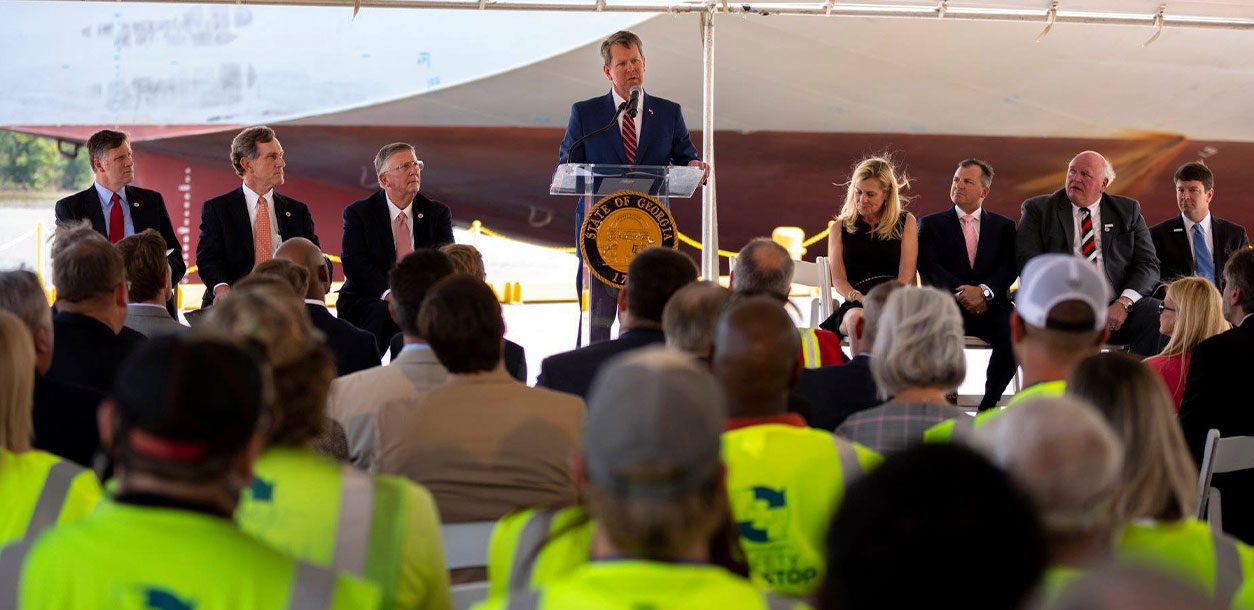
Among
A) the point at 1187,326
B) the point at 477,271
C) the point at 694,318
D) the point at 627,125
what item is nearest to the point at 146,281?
the point at 477,271

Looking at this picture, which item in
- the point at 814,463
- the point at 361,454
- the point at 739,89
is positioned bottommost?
the point at 361,454

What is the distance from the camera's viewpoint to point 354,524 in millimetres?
1535

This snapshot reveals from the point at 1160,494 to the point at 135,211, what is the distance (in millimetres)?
4582

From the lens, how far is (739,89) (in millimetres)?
9055

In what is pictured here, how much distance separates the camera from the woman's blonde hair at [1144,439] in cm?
152

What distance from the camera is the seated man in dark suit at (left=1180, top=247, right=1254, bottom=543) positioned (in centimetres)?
303

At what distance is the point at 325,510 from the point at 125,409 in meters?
0.44

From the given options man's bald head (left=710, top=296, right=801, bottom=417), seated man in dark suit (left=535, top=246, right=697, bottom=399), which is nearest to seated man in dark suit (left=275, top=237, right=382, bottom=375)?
seated man in dark suit (left=535, top=246, right=697, bottom=399)

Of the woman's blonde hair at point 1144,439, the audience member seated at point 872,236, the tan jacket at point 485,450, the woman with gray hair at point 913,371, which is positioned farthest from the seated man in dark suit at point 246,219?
the woman's blonde hair at point 1144,439

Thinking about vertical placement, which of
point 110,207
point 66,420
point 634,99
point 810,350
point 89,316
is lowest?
point 810,350

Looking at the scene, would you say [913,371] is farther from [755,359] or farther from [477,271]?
[477,271]

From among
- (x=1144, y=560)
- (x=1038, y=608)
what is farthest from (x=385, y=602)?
(x=1144, y=560)

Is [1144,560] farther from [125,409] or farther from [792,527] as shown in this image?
[792,527]

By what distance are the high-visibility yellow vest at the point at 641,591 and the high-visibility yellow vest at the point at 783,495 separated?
65 centimetres
